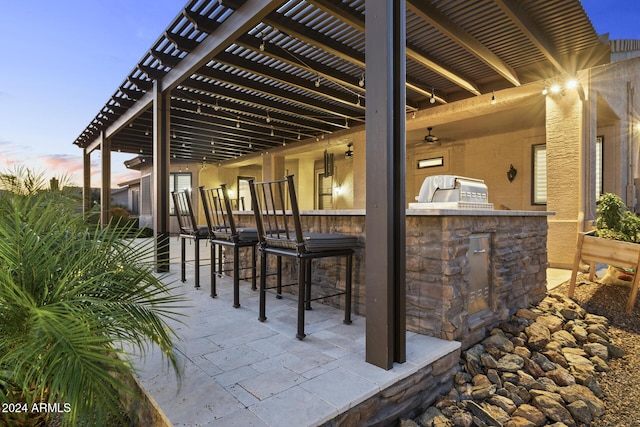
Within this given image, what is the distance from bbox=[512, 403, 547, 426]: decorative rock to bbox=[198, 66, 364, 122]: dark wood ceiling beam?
4.97 m

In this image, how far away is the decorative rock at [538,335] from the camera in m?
2.57

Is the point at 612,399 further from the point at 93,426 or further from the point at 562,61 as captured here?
the point at 562,61

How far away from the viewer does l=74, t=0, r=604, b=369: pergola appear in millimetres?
1787

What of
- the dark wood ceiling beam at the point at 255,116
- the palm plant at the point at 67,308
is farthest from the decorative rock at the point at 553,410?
the dark wood ceiling beam at the point at 255,116

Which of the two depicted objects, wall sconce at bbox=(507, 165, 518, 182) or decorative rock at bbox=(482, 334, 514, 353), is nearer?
Result: decorative rock at bbox=(482, 334, 514, 353)

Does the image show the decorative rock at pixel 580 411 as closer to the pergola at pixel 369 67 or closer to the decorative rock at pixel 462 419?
the decorative rock at pixel 462 419

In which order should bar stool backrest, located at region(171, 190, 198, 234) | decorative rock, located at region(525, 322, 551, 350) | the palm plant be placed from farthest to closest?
bar stool backrest, located at region(171, 190, 198, 234) < decorative rock, located at region(525, 322, 551, 350) < the palm plant

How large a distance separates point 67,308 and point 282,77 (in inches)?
179

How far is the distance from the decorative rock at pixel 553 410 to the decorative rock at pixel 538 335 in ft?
2.13

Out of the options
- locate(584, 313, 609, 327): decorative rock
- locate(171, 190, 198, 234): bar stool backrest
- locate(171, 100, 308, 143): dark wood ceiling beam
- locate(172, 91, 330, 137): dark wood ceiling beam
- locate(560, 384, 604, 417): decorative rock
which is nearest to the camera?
locate(560, 384, 604, 417): decorative rock

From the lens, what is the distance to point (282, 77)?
4953mm

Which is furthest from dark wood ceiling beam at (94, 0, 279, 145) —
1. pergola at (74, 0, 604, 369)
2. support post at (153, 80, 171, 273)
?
support post at (153, 80, 171, 273)

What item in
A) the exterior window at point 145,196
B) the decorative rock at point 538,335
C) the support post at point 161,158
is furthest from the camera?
the exterior window at point 145,196

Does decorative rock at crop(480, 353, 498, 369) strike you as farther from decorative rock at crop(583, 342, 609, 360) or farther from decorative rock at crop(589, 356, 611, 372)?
decorative rock at crop(583, 342, 609, 360)
